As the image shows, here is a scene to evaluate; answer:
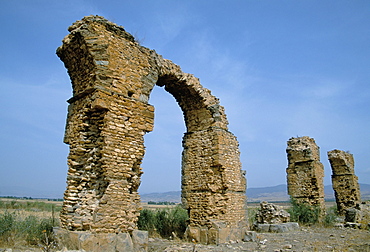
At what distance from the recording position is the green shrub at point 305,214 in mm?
13250

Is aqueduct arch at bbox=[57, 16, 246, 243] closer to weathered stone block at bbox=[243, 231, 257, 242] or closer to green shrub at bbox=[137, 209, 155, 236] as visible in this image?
weathered stone block at bbox=[243, 231, 257, 242]

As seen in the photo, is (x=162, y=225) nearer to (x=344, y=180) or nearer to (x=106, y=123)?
(x=106, y=123)

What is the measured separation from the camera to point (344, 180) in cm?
1675

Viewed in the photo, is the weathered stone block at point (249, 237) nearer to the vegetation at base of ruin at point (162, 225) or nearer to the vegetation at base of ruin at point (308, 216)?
the vegetation at base of ruin at point (162, 225)

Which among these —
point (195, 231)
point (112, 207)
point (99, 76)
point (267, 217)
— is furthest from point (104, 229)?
point (267, 217)

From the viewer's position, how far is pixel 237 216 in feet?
30.9

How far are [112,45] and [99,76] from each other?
0.92 m

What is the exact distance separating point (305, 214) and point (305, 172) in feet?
7.23

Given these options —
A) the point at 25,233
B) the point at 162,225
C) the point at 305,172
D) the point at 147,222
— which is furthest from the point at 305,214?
the point at 25,233

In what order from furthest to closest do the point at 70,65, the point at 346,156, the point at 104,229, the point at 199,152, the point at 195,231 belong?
the point at 346,156
the point at 199,152
the point at 195,231
the point at 70,65
the point at 104,229

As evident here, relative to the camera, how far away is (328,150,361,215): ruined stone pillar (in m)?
16.3

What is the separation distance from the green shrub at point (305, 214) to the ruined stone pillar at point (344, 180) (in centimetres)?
407

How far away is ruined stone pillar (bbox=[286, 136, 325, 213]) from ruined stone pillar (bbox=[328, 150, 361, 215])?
2.34 meters

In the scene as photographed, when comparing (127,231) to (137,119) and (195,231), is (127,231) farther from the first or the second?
(195,231)
